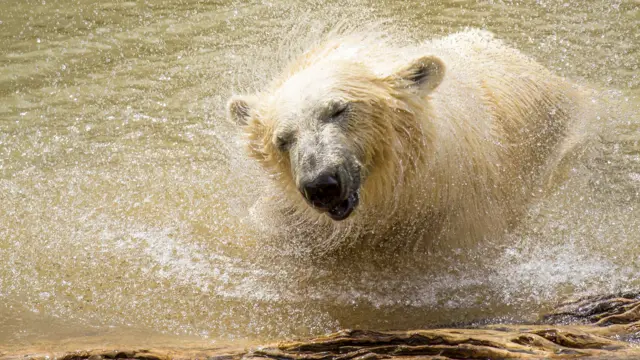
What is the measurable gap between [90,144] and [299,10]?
290 cm

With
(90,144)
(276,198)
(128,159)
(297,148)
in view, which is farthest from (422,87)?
(90,144)

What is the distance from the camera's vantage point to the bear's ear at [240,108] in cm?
444

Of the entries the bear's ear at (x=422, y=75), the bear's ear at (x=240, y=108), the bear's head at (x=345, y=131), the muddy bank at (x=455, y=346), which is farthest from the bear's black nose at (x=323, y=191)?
the bear's ear at (x=240, y=108)

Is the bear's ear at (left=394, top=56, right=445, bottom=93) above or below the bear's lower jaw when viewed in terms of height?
above

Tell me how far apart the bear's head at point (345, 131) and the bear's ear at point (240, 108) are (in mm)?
128

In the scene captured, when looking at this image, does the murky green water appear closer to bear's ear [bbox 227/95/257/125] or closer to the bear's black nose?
bear's ear [bbox 227/95/257/125]

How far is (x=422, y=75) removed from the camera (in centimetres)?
404

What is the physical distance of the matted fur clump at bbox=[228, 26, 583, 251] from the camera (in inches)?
149

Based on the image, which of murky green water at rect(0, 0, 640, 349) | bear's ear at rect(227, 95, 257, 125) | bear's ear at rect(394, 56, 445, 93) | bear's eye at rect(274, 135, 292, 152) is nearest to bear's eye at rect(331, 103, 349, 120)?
bear's eye at rect(274, 135, 292, 152)

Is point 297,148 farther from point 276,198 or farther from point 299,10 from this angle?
point 299,10

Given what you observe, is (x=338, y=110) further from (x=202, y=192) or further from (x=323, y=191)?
(x=202, y=192)

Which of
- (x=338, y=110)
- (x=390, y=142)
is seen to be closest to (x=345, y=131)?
(x=338, y=110)

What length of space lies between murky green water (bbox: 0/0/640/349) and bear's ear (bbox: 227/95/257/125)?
0.77 feet

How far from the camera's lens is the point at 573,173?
544 centimetres
